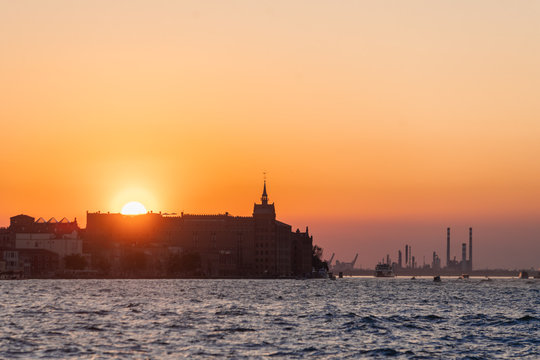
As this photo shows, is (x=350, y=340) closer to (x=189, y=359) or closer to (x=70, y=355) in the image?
(x=189, y=359)

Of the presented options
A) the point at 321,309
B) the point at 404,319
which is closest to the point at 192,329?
the point at 404,319

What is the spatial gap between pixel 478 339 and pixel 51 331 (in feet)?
109

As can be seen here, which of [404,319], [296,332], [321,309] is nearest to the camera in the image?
[296,332]

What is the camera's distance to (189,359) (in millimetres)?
58625

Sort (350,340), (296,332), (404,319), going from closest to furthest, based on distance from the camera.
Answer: (350,340)
(296,332)
(404,319)

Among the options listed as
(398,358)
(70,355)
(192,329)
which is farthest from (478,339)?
(70,355)

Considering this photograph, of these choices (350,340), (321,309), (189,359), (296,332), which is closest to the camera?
(189,359)

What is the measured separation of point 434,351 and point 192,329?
21.8 m

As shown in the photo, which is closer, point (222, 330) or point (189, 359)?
point (189, 359)

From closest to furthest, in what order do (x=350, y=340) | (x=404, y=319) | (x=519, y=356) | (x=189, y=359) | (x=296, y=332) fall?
→ (x=189, y=359) → (x=519, y=356) → (x=350, y=340) → (x=296, y=332) → (x=404, y=319)

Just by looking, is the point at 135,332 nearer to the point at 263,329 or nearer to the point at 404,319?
the point at 263,329

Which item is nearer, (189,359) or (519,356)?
(189,359)

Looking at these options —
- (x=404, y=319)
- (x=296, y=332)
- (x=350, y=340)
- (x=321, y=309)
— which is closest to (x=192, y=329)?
(x=296, y=332)

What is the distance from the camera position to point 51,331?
7556 cm
